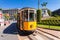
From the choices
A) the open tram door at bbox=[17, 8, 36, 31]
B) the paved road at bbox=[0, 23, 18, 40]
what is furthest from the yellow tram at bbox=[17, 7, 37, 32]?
the paved road at bbox=[0, 23, 18, 40]

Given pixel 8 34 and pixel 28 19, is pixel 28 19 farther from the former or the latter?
pixel 8 34

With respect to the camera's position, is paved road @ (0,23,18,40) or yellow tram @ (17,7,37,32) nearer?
paved road @ (0,23,18,40)

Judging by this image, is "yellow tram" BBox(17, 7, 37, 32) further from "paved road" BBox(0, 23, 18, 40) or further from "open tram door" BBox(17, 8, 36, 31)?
"paved road" BBox(0, 23, 18, 40)

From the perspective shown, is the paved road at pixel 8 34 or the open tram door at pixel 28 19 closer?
the paved road at pixel 8 34

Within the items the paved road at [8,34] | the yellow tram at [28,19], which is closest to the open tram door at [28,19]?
the yellow tram at [28,19]

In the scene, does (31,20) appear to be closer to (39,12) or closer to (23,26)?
(23,26)

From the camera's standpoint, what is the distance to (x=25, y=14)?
20422mm

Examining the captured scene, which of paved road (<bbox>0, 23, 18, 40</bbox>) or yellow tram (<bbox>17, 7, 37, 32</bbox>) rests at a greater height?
→ yellow tram (<bbox>17, 7, 37, 32</bbox>)

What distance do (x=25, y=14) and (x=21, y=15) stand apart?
2.26 ft

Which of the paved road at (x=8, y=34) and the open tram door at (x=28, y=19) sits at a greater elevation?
the open tram door at (x=28, y=19)

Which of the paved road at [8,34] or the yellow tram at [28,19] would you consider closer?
the paved road at [8,34]

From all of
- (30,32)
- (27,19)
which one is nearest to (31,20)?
(27,19)

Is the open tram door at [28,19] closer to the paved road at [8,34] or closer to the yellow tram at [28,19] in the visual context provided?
the yellow tram at [28,19]

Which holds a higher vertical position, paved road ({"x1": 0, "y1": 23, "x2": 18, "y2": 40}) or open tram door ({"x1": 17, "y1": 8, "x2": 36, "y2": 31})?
open tram door ({"x1": 17, "y1": 8, "x2": 36, "y2": 31})
